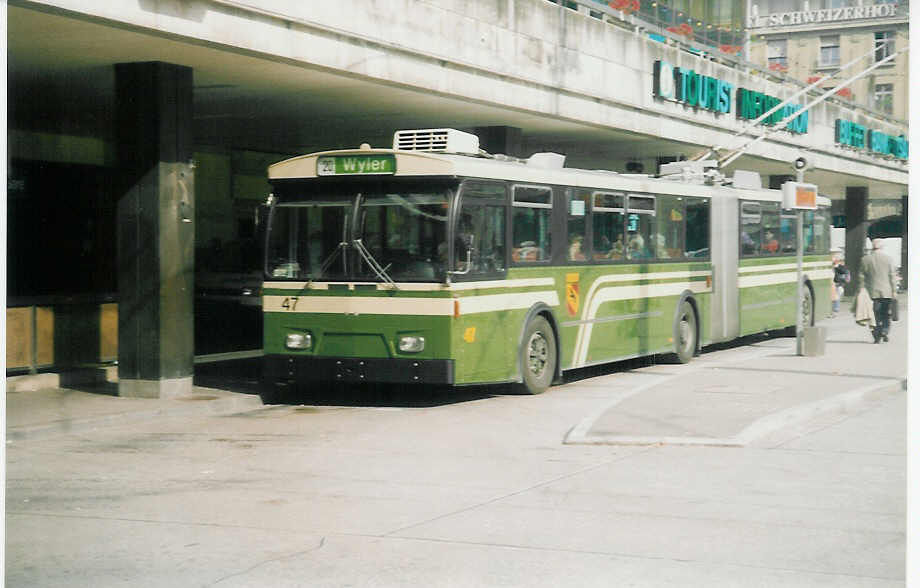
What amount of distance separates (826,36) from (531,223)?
13.1m

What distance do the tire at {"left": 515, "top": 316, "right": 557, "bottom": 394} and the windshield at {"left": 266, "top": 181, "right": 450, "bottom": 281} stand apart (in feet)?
6.06

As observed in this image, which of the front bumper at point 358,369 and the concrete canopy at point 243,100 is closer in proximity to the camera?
the concrete canopy at point 243,100

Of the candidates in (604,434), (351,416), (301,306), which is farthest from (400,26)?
(604,434)

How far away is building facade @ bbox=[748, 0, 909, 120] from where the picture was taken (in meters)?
24.0

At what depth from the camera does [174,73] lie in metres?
15.2

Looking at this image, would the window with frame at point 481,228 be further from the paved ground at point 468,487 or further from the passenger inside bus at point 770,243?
the passenger inside bus at point 770,243

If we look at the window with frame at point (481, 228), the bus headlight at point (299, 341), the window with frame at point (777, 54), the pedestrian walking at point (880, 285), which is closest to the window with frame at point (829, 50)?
the window with frame at point (777, 54)

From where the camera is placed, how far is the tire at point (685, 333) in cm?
1977

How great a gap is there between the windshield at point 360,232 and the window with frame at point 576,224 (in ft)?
9.15

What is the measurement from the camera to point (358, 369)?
14453 mm

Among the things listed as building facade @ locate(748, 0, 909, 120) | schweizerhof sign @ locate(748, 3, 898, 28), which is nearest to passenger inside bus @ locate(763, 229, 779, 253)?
building facade @ locate(748, 0, 909, 120)

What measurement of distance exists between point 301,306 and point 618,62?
1067cm

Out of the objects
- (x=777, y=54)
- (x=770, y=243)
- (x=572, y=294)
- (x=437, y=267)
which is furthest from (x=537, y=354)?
(x=777, y=54)

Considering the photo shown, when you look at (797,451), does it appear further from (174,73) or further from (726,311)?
(726,311)
